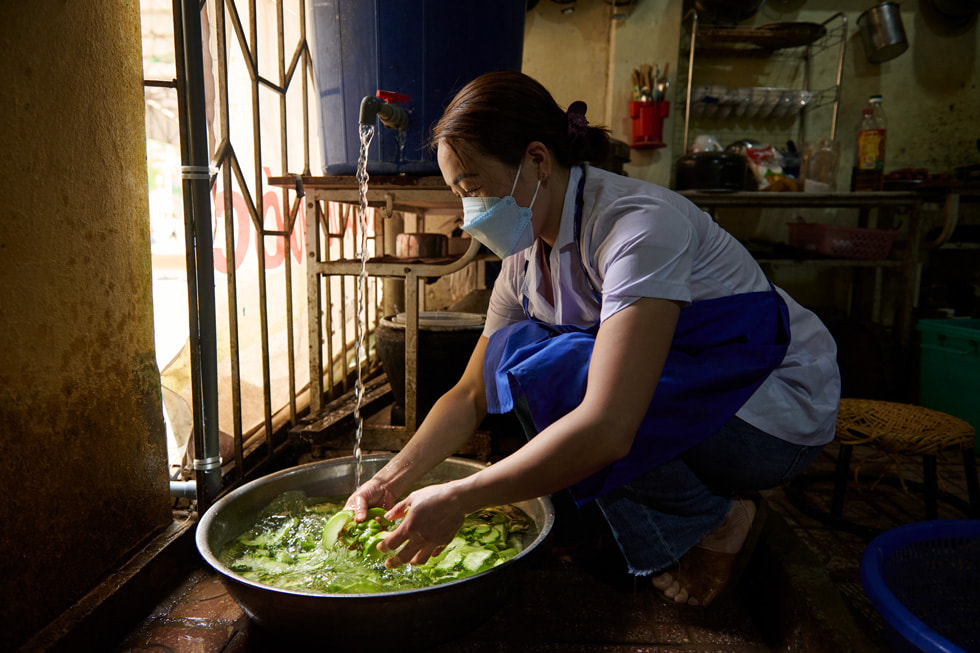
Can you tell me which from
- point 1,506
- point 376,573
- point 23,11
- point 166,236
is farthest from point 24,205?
point 376,573

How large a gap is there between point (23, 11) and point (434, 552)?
4.22 ft

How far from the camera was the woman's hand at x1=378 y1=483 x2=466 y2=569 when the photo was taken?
1.08 metres

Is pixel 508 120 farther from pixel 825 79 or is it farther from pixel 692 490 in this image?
pixel 825 79

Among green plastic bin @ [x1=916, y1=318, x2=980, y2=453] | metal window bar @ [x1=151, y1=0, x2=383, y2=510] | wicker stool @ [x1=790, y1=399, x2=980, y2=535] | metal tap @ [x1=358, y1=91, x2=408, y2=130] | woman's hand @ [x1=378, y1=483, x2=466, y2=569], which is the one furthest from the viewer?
green plastic bin @ [x1=916, y1=318, x2=980, y2=453]

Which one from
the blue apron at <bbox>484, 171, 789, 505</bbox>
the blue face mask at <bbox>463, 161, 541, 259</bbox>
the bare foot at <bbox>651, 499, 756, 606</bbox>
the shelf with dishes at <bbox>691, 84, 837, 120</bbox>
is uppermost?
the shelf with dishes at <bbox>691, 84, 837, 120</bbox>

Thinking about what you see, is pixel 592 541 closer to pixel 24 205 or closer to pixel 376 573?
pixel 376 573

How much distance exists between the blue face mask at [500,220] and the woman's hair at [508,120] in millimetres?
70

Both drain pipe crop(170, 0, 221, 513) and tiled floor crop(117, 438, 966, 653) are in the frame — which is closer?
tiled floor crop(117, 438, 966, 653)

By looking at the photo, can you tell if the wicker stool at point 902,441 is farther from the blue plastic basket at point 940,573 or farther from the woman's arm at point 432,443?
the woman's arm at point 432,443

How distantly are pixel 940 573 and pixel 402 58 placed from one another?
2254 mm

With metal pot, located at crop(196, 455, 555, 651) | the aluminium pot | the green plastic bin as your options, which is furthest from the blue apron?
the aluminium pot

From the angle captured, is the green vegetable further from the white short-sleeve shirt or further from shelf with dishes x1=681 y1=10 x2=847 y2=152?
shelf with dishes x1=681 y1=10 x2=847 y2=152

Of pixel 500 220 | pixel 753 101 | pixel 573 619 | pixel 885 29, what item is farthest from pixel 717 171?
pixel 573 619

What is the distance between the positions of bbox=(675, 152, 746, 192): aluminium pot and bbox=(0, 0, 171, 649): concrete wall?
3126mm
